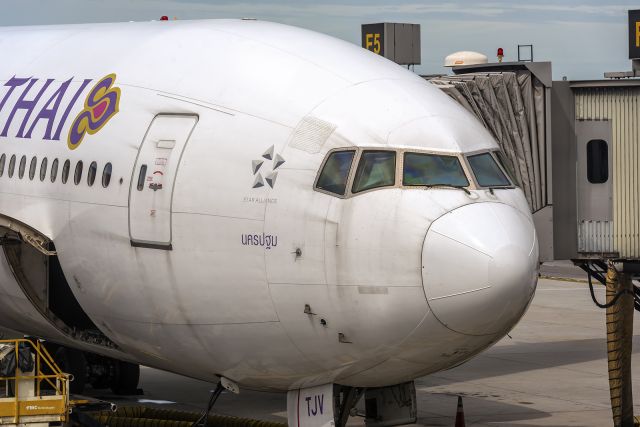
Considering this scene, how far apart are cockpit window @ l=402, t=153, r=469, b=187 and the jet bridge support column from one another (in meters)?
7.09

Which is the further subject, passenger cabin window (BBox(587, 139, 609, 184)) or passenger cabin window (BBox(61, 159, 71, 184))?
passenger cabin window (BBox(587, 139, 609, 184))

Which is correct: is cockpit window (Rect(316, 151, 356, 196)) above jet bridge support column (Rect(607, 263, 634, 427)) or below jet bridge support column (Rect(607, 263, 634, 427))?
above

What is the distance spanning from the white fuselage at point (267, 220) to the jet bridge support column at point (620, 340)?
6157mm

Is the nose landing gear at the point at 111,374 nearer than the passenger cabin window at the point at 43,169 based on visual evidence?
No

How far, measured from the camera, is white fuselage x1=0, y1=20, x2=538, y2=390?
1623 centimetres

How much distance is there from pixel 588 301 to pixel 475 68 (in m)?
22.1

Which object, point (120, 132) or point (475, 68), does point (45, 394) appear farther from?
point (475, 68)

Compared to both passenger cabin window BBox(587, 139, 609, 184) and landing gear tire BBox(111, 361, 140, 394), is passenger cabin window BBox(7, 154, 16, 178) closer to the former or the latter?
Result: landing gear tire BBox(111, 361, 140, 394)

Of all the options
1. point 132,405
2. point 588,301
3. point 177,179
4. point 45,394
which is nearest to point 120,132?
point 177,179

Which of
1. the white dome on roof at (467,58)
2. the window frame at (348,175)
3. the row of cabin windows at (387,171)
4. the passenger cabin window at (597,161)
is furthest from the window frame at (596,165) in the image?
the white dome on roof at (467,58)

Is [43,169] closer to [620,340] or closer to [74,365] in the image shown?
[74,365]

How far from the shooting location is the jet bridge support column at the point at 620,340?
2319 centimetres

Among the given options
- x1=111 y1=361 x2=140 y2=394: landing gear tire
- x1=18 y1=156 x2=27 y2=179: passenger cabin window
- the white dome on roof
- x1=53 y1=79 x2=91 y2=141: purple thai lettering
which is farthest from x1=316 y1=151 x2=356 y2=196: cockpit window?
the white dome on roof

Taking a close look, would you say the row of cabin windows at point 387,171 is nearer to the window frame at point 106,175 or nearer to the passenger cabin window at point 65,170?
the window frame at point 106,175
